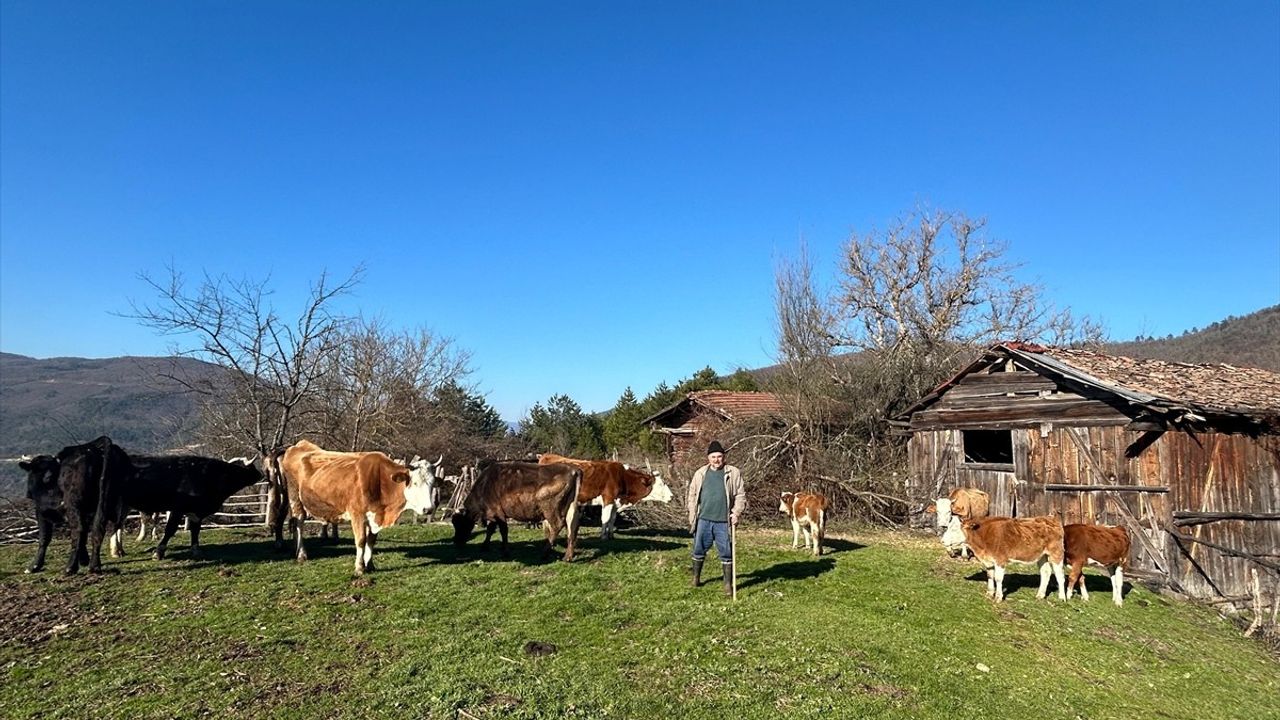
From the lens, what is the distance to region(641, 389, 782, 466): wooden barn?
25.7 meters

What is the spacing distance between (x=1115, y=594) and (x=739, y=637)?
24.5 ft

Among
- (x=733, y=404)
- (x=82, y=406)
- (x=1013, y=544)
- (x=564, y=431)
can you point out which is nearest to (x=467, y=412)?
(x=564, y=431)

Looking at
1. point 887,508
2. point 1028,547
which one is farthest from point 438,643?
point 887,508

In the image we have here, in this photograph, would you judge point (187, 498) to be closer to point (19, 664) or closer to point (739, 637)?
point (19, 664)

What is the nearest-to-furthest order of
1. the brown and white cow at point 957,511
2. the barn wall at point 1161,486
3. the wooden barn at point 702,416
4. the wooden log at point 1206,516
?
the brown and white cow at point 957,511
the wooden log at point 1206,516
the barn wall at point 1161,486
the wooden barn at point 702,416

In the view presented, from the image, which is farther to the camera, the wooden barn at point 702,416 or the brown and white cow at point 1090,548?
the wooden barn at point 702,416

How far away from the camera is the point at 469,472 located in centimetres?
2108

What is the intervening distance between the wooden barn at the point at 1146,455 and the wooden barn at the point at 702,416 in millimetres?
8274

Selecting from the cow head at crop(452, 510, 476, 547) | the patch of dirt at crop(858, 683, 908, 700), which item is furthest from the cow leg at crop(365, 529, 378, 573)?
the patch of dirt at crop(858, 683, 908, 700)

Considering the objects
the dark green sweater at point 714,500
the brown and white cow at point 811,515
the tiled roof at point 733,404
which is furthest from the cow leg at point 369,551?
the tiled roof at point 733,404

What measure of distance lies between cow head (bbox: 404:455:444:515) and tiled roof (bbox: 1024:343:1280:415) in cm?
1355

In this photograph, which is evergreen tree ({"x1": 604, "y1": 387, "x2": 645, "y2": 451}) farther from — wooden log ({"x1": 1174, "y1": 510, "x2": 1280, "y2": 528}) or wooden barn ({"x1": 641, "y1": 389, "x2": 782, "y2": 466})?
wooden log ({"x1": 1174, "y1": 510, "x2": 1280, "y2": 528})

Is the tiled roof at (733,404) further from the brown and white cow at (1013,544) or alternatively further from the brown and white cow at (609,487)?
the brown and white cow at (1013,544)

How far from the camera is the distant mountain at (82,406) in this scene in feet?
109
